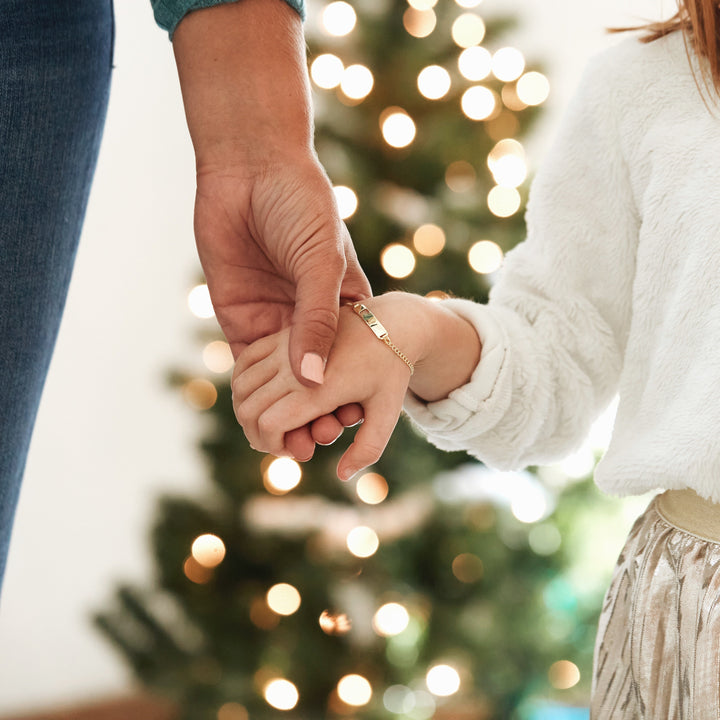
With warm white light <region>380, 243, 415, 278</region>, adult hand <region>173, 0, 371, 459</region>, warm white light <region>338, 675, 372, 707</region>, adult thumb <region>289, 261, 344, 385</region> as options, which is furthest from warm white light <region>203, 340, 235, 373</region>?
adult thumb <region>289, 261, 344, 385</region>

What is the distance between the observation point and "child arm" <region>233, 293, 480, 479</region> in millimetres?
655

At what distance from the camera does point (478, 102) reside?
177cm

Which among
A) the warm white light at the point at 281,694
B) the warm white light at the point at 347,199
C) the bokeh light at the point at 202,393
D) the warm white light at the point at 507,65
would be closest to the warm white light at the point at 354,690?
the warm white light at the point at 281,694

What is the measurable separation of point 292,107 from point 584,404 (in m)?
0.45

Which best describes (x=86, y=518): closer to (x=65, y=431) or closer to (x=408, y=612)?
(x=65, y=431)

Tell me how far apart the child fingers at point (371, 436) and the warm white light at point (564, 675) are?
1560mm

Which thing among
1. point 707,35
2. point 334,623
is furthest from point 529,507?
point 707,35

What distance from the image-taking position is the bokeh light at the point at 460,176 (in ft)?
5.88

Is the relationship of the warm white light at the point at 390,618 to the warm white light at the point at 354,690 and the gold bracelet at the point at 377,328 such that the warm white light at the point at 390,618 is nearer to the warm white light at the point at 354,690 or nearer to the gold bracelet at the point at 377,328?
the warm white light at the point at 354,690

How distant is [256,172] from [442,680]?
5.04ft

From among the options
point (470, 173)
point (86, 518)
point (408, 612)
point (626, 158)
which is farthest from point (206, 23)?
point (86, 518)

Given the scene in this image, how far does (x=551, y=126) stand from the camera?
2.56 meters

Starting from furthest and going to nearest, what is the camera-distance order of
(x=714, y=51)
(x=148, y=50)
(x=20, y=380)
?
(x=148, y=50) < (x=714, y=51) < (x=20, y=380)

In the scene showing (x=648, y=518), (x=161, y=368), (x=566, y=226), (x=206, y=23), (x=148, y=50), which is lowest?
(x=161, y=368)
